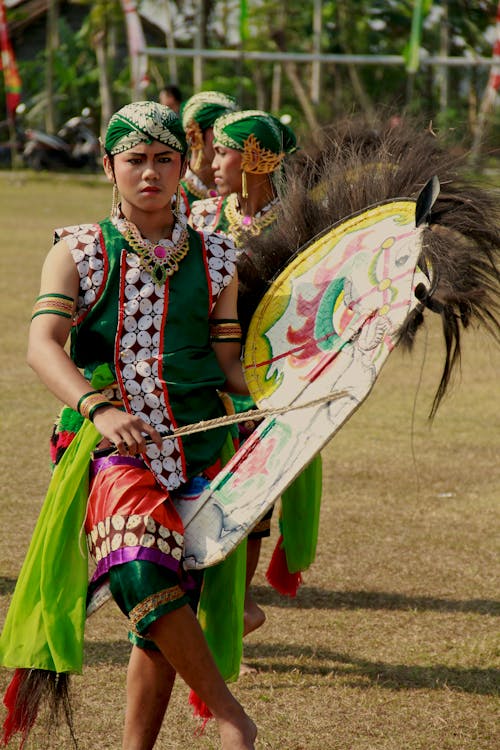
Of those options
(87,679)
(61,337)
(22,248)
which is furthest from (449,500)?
(22,248)

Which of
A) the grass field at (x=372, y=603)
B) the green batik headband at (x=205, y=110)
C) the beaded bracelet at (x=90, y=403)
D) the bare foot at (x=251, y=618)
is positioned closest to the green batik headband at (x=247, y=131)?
the green batik headband at (x=205, y=110)

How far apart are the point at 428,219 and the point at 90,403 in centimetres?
94

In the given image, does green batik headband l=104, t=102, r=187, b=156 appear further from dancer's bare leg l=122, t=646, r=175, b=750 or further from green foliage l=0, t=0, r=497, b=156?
green foliage l=0, t=0, r=497, b=156

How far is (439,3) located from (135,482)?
79.3 ft

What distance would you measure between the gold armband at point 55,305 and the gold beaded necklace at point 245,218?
140 cm

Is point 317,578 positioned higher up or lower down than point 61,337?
lower down

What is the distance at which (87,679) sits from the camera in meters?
3.60

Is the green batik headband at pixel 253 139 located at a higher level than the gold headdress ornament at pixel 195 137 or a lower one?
higher

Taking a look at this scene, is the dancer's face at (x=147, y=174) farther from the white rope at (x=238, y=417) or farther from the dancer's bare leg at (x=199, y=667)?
the dancer's bare leg at (x=199, y=667)

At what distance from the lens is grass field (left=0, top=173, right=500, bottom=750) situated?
3375 mm

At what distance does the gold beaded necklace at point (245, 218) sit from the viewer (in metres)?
4.14

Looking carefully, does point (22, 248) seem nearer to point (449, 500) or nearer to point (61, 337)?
point (449, 500)

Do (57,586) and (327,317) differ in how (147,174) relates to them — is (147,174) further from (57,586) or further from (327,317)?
(57,586)

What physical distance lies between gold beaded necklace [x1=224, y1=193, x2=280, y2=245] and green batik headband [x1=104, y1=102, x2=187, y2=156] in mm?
1233
